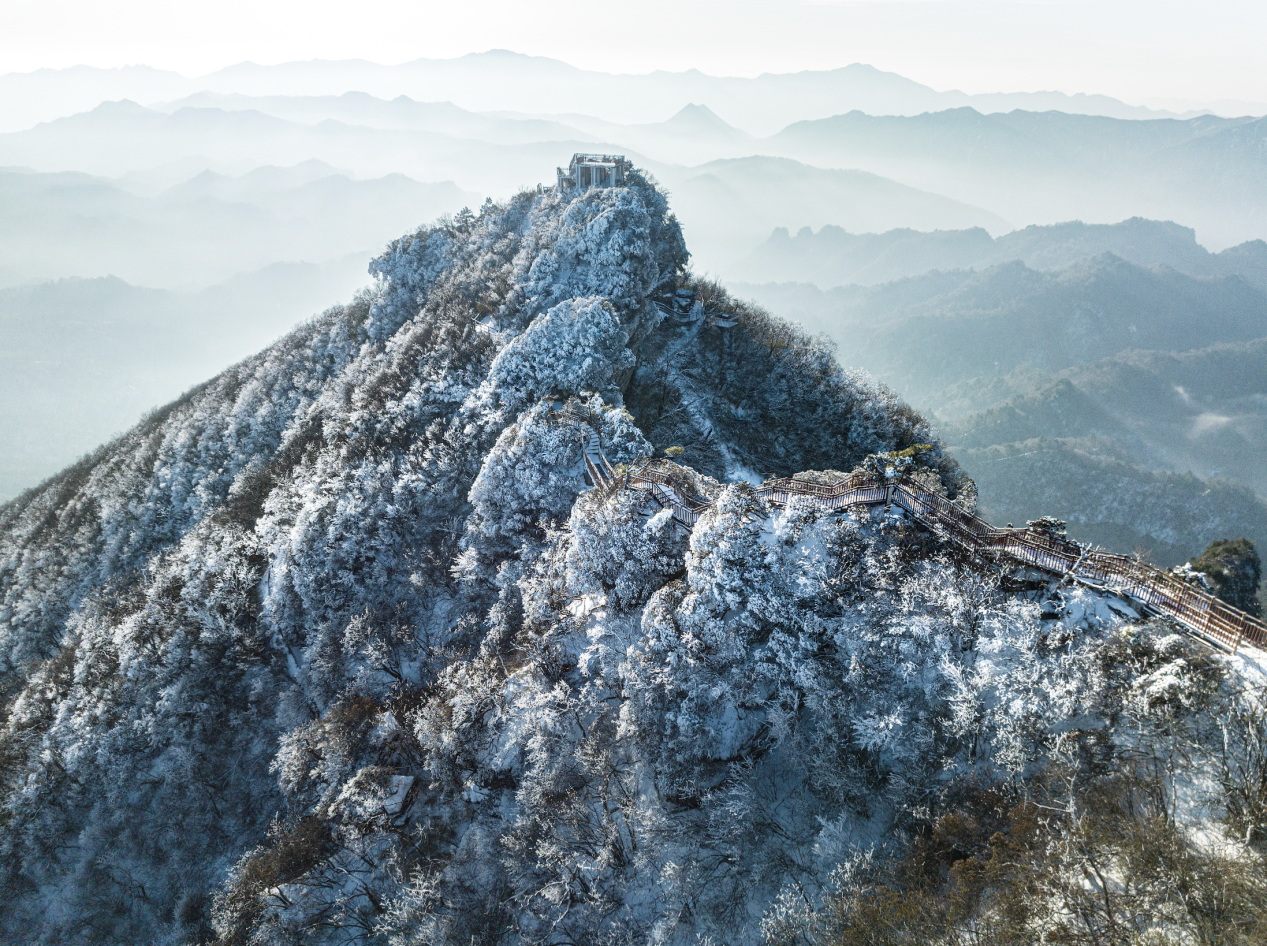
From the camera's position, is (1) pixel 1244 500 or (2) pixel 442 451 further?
(1) pixel 1244 500

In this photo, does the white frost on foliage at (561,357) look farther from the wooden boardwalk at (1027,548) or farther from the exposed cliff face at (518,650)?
the wooden boardwalk at (1027,548)

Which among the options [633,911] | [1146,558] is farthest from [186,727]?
[1146,558]

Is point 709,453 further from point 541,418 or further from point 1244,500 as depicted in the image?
point 1244,500

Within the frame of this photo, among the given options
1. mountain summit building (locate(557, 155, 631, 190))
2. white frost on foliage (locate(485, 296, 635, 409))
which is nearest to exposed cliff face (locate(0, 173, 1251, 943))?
white frost on foliage (locate(485, 296, 635, 409))

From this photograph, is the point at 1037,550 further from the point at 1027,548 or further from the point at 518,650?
the point at 518,650

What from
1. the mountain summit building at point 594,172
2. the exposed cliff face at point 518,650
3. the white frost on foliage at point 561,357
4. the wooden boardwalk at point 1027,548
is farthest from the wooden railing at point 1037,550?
the mountain summit building at point 594,172

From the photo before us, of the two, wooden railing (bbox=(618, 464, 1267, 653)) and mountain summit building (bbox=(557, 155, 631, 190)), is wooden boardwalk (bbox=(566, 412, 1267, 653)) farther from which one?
mountain summit building (bbox=(557, 155, 631, 190))
